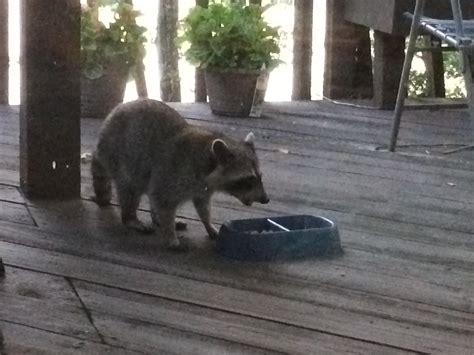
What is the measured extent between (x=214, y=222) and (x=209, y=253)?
0.32 metres

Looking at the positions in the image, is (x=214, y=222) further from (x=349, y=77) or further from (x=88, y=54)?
(x=349, y=77)

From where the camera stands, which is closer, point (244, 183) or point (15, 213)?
point (244, 183)

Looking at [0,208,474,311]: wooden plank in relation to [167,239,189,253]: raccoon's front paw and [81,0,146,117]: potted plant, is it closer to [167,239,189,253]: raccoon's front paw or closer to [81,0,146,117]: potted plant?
[167,239,189,253]: raccoon's front paw

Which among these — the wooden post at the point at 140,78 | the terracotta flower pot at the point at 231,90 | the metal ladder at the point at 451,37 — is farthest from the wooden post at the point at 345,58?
the wooden post at the point at 140,78

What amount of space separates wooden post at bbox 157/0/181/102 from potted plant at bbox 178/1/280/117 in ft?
0.95

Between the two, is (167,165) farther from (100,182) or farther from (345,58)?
(345,58)

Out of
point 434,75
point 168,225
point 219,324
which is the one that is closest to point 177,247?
point 168,225

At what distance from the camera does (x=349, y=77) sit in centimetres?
565

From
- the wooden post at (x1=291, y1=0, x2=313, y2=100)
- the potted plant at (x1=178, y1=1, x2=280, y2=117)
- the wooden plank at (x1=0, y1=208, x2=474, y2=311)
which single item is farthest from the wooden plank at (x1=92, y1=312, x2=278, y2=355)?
the wooden post at (x1=291, y1=0, x2=313, y2=100)

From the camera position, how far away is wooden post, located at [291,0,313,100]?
5500mm

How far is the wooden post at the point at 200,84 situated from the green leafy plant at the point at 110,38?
43 centimetres

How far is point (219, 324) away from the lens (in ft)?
8.05

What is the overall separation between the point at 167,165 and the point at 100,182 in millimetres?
423

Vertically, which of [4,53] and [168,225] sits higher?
[4,53]
